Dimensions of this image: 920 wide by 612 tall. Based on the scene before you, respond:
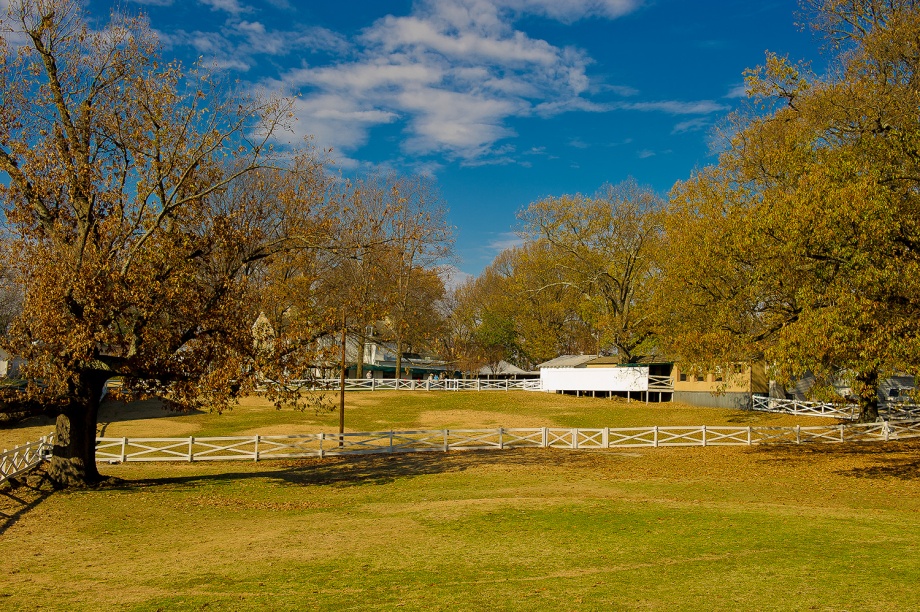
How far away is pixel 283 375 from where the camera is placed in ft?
73.4

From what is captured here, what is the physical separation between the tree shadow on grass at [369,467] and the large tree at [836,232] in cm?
954

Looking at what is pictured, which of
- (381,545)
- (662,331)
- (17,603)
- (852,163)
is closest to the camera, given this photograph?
(17,603)

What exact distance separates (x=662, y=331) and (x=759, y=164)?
13.3 m

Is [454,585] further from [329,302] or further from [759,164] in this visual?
[329,302]

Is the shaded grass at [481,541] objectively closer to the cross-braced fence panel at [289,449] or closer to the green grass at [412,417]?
the cross-braced fence panel at [289,449]

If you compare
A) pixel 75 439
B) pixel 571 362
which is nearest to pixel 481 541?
pixel 75 439

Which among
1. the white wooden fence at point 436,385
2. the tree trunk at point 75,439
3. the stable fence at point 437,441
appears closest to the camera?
the tree trunk at point 75,439

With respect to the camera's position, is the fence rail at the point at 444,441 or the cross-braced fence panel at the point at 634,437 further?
the cross-braced fence panel at the point at 634,437

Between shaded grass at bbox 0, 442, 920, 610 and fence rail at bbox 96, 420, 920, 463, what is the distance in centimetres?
446

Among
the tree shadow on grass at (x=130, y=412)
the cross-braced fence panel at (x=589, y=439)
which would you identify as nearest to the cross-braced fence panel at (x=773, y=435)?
the cross-braced fence panel at (x=589, y=439)

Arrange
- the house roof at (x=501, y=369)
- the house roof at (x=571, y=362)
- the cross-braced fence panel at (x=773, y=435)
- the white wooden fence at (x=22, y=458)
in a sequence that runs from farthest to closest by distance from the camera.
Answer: the house roof at (x=501, y=369) → the house roof at (x=571, y=362) → the cross-braced fence panel at (x=773, y=435) → the white wooden fence at (x=22, y=458)

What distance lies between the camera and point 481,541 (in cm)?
1472

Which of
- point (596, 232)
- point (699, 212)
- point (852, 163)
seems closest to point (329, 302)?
point (596, 232)

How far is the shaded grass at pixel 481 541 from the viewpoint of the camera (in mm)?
10664
